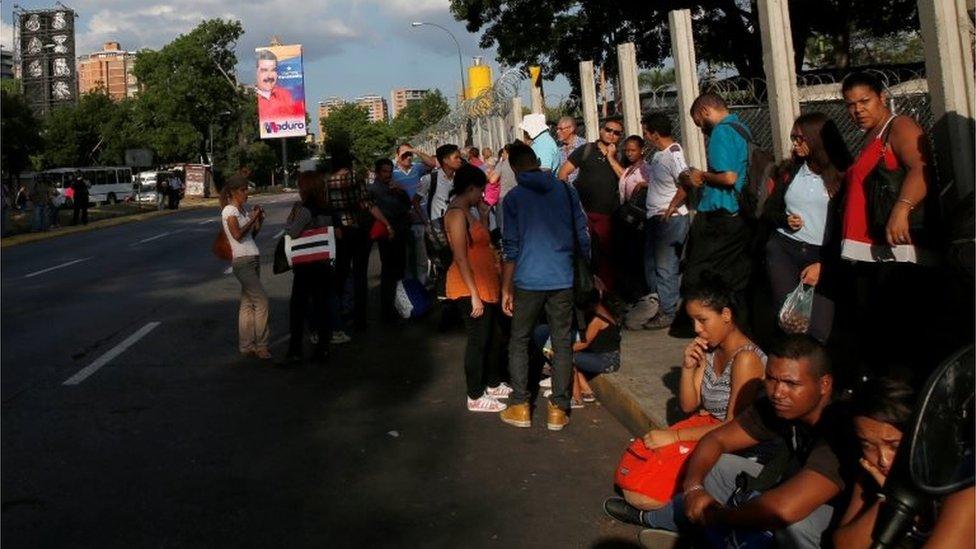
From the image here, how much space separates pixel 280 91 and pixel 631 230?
255 feet

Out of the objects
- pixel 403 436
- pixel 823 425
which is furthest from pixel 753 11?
pixel 823 425

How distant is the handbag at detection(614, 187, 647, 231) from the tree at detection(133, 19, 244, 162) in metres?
79.5

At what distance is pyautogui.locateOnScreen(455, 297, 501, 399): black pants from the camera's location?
282 inches

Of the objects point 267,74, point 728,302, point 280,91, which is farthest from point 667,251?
point 280,91

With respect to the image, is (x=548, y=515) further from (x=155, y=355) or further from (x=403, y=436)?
(x=155, y=355)

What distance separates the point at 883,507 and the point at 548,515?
2229 millimetres

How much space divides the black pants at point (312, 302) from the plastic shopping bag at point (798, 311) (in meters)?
4.33

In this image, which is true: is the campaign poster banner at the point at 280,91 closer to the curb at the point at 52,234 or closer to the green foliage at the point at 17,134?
the green foliage at the point at 17,134

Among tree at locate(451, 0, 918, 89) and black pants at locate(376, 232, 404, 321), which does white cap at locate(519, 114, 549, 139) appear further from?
tree at locate(451, 0, 918, 89)

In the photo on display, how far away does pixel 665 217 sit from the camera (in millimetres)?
8898

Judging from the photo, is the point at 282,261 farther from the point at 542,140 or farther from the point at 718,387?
the point at 718,387

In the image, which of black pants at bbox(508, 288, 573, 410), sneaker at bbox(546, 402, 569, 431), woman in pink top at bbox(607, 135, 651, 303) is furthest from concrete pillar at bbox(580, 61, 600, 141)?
sneaker at bbox(546, 402, 569, 431)

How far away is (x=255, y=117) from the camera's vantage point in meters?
98.4

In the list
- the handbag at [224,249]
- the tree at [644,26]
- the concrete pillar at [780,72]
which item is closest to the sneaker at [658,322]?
the concrete pillar at [780,72]
